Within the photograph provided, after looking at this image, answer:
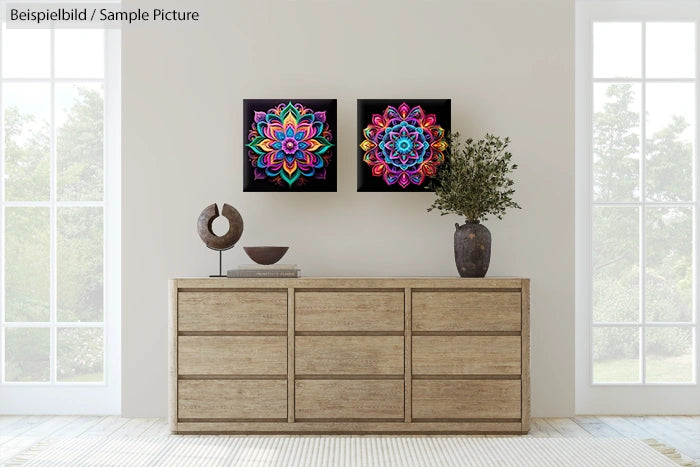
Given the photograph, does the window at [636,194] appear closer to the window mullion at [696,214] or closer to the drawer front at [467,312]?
the window mullion at [696,214]

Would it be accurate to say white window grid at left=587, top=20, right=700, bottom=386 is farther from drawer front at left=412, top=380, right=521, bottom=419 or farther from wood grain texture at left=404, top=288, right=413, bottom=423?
wood grain texture at left=404, top=288, right=413, bottom=423

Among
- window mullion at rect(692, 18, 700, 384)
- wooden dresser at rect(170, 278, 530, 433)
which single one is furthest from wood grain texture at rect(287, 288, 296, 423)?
window mullion at rect(692, 18, 700, 384)

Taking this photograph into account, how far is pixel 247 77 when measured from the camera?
3875 millimetres

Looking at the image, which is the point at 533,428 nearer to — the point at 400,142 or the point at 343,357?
the point at 343,357

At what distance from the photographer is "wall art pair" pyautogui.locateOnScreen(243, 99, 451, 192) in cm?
375

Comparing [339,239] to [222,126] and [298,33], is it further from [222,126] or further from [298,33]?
[298,33]

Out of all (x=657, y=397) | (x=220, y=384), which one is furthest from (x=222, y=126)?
(x=657, y=397)

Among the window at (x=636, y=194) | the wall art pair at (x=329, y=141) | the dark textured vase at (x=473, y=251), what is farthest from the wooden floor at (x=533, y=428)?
the wall art pair at (x=329, y=141)

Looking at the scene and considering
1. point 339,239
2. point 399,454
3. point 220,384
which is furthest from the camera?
point 339,239

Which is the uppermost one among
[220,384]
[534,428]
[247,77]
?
[247,77]

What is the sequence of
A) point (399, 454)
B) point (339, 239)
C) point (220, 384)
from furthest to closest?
point (339, 239), point (220, 384), point (399, 454)

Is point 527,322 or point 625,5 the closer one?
point 527,322

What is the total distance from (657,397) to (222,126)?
2.82 metres

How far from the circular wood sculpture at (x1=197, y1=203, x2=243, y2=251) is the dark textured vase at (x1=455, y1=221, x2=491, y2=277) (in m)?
1.12
